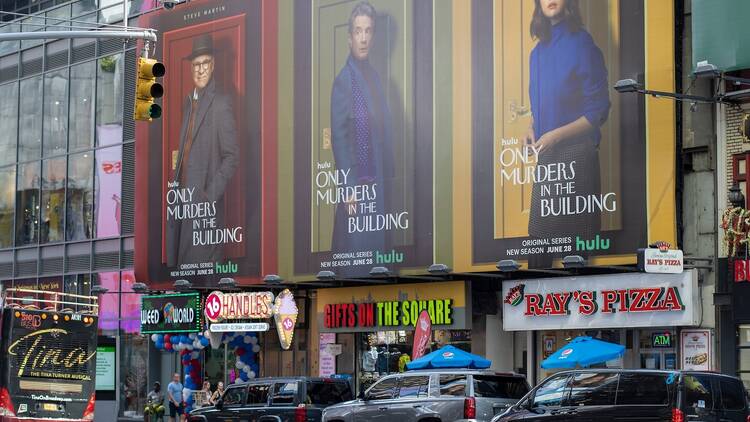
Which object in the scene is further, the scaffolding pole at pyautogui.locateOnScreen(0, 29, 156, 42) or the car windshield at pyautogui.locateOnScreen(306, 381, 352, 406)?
the car windshield at pyautogui.locateOnScreen(306, 381, 352, 406)

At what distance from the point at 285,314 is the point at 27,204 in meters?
16.4

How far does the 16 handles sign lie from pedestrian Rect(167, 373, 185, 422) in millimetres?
2346

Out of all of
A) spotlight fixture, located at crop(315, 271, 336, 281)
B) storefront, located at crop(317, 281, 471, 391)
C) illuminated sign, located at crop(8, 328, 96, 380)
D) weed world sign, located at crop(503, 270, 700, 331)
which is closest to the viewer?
illuminated sign, located at crop(8, 328, 96, 380)

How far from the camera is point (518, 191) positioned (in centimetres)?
3091

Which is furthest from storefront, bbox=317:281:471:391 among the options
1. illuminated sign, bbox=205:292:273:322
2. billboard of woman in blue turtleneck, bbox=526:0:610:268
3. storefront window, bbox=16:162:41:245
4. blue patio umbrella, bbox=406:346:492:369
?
storefront window, bbox=16:162:41:245

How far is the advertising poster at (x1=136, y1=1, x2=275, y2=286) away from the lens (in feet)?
125

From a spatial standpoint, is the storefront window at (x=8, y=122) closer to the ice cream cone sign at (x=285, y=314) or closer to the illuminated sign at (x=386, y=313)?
the ice cream cone sign at (x=285, y=314)

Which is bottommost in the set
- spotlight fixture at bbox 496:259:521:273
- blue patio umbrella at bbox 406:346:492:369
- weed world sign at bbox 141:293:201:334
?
blue patio umbrella at bbox 406:346:492:369

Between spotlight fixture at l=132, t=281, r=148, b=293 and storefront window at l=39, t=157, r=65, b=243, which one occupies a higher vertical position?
storefront window at l=39, t=157, r=65, b=243

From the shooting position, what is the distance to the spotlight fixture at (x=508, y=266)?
99.3 ft

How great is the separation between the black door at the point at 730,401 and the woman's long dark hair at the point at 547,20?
11.5 meters

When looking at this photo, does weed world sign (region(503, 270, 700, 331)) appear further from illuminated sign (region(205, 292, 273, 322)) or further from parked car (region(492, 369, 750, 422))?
illuminated sign (region(205, 292, 273, 322))

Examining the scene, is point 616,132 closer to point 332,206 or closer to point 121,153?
point 332,206

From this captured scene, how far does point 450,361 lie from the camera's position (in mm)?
28609
